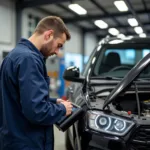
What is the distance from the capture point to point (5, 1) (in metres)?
9.00

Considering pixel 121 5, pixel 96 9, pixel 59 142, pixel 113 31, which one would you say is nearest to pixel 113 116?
pixel 59 142

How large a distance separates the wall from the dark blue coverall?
23.8 ft

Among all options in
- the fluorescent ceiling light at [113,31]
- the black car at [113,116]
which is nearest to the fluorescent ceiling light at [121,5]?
the fluorescent ceiling light at [113,31]

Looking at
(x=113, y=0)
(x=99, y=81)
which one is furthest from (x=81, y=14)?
(x=99, y=81)

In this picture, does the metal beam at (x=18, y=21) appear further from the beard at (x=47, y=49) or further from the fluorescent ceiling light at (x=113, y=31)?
the beard at (x=47, y=49)

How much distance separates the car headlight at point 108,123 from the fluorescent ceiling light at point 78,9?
8.45 metres

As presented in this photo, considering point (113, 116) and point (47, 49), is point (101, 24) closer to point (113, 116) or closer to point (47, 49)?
Answer: point (113, 116)

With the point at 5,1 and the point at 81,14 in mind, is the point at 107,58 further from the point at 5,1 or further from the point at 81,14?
the point at 81,14

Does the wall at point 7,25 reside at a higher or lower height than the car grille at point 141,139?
higher

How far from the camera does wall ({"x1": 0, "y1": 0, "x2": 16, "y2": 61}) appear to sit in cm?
881

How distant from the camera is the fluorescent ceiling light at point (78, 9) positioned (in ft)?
32.8

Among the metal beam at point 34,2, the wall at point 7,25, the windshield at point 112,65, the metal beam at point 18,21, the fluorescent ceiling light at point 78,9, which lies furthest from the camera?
the fluorescent ceiling light at point 78,9

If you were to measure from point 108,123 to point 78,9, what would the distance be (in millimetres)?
9187

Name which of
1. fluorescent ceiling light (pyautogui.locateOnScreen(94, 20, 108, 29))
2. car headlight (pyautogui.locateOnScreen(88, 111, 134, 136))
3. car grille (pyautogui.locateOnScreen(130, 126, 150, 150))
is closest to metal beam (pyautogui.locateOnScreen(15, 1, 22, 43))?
fluorescent ceiling light (pyautogui.locateOnScreen(94, 20, 108, 29))
